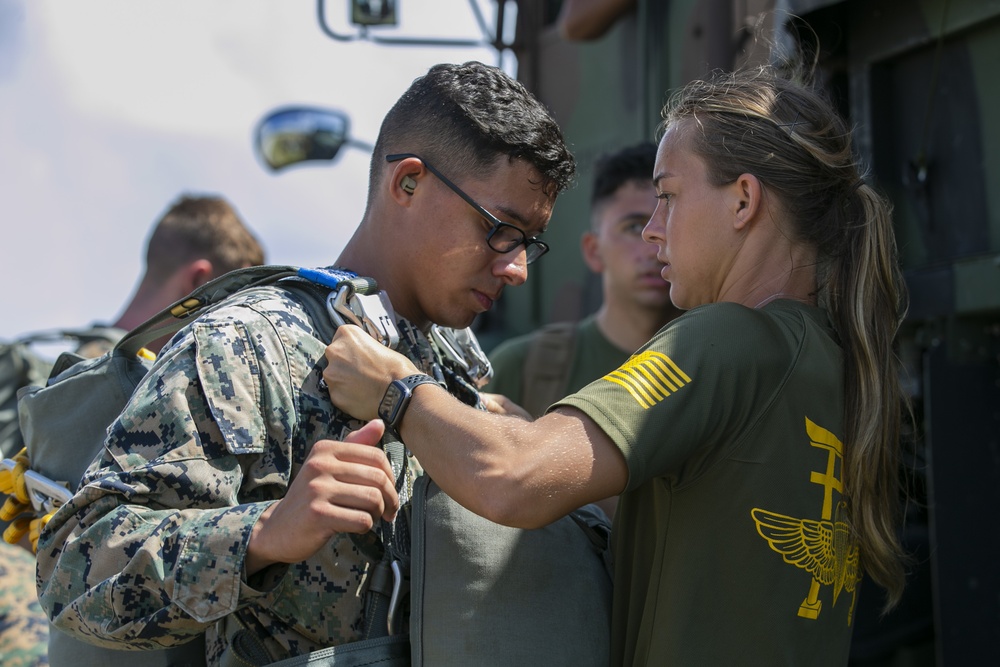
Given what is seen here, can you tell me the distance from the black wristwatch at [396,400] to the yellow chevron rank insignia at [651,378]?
32 cm

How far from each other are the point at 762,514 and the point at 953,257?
198 centimetres

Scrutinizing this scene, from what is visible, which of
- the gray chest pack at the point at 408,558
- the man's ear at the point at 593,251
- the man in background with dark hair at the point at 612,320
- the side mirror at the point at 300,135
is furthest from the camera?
the side mirror at the point at 300,135

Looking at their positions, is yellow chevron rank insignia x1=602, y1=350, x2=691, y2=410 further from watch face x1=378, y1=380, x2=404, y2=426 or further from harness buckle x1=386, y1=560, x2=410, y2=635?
harness buckle x1=386, y1=560, x2=410, y2=635

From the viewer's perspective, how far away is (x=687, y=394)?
164cm

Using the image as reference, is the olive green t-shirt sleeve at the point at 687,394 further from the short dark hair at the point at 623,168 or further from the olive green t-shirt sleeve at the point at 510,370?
the short dark hair at the point at 623,168

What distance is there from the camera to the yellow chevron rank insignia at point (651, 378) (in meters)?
1.64

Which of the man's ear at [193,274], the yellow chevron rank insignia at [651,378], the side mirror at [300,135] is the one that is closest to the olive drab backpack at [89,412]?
the yellow chevron rank insignia at [651,378]

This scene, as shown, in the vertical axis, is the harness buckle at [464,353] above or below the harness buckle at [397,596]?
above

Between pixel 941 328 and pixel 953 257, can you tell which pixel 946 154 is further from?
pixel 941 328

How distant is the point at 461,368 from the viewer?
2.32m

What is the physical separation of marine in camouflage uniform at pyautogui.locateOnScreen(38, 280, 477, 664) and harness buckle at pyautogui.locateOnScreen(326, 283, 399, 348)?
59 millimetres

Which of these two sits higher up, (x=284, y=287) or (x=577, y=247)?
(x=284, y=287)

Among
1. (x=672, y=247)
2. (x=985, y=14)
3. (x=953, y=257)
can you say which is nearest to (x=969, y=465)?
(x=953, y=257)

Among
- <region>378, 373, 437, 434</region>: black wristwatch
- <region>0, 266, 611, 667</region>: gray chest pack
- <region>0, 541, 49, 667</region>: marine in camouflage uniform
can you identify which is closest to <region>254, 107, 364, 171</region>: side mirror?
<region>0, 541, 49, 667</region>: marine in camouflage uniform
